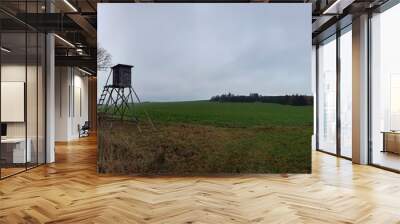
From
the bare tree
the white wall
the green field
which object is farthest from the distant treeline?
the white wall

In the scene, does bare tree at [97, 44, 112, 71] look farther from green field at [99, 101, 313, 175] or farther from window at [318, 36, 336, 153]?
window at [318, 36, 336, 153]

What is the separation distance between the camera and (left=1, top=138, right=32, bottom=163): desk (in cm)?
636

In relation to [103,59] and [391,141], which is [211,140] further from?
[391,141]

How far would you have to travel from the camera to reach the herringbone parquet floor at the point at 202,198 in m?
3.99

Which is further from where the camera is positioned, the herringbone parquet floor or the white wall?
the white wall

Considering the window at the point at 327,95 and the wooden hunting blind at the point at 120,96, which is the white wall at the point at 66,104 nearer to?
the wooden hunting blind at the point at 120,96

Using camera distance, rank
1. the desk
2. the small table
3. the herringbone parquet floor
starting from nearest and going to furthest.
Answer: the herringbone parquet floor
the desk
the small table

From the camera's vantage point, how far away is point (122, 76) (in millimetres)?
6738

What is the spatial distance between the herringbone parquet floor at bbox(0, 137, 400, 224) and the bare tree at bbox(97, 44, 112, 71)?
1890mm

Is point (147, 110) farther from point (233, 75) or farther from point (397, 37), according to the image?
point (397, 37)

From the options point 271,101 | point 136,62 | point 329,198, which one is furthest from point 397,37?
point 136,62

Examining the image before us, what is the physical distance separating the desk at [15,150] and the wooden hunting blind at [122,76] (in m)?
1.95

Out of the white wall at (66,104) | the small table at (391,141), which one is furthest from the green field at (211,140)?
the white wall at (66,104)

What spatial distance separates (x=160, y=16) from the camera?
673 centimetres
